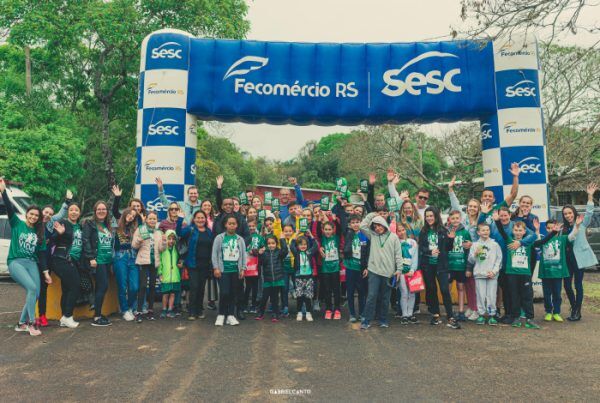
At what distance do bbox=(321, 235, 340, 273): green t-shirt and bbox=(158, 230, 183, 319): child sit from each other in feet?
7.29

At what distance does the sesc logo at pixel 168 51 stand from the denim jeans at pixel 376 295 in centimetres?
549

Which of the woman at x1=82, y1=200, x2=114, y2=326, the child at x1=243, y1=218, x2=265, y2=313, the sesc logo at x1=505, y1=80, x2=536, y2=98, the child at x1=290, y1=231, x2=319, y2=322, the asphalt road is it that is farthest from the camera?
the sesc logo at x1=505, y1=80, x2=536, y2=98

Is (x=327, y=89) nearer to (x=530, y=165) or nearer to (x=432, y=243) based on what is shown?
(x=432, y=243)

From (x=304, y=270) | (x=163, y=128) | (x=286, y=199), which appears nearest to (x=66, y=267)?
(x=163, y=128)

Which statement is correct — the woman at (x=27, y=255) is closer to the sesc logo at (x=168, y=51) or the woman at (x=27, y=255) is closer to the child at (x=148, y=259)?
the child at (x=148, y=259)

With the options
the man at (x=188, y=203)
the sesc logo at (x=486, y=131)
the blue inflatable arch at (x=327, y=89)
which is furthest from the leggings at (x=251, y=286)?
the sesc logo at (x=486, y=131)

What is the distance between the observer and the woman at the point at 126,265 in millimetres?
7867

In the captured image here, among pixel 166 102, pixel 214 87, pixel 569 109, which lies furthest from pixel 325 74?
pixel 569 109

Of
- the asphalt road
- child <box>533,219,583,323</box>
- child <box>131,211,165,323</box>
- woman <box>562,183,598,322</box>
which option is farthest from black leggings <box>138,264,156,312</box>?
woman <box>562,183,598,322</box>

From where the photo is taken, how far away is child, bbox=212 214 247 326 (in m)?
7.59

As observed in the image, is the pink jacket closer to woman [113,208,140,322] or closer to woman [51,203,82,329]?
Answer: woman [113,208,140,322]

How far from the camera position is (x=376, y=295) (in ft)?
24.1

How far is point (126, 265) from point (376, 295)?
3.71 m

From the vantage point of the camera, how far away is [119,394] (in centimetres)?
459
